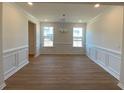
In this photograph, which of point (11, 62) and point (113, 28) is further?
point (113, 28)

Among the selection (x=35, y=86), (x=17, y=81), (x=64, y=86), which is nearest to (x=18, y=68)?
(x=17, y=81)

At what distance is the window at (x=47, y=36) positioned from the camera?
11.3 metres

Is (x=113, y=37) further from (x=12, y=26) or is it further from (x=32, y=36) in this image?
(x=32, y=36)

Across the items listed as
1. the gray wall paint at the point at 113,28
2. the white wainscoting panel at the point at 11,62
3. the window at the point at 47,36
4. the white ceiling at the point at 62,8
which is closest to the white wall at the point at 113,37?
the gray wall paint at the point at 113,28

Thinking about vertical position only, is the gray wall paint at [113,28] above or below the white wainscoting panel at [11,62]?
above

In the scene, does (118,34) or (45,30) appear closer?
(118,34)

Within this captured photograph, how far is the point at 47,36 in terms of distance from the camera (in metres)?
11.3

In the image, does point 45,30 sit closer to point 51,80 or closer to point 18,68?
point 18,68

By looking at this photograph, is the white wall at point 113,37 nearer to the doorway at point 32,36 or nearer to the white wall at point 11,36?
the white wall at point 11,36

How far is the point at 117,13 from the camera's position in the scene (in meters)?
4.87

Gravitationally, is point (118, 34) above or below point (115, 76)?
above

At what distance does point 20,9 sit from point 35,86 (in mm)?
3369

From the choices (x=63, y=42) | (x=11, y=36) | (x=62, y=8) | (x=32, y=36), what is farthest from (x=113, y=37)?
(x=63, y=42)

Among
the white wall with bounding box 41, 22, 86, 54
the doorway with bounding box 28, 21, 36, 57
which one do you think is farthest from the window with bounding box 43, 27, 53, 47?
the doorway with bounding box 28, 21, 36, 57
